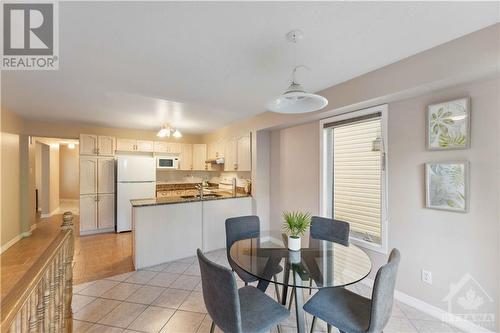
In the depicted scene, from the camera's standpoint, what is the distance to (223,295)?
4.15ft

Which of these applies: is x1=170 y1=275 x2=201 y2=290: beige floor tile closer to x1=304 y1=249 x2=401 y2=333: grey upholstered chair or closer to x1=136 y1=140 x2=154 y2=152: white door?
x1=304 y1=249 x2=401 y2=333: grey upholstered chair

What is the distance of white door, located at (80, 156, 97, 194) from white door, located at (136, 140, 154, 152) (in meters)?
0.95

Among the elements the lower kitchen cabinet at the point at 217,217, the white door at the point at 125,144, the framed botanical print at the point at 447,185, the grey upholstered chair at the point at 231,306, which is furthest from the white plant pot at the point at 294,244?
the white door at the point at 125,144

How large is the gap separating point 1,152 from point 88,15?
3610mm

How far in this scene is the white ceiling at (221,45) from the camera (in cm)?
146

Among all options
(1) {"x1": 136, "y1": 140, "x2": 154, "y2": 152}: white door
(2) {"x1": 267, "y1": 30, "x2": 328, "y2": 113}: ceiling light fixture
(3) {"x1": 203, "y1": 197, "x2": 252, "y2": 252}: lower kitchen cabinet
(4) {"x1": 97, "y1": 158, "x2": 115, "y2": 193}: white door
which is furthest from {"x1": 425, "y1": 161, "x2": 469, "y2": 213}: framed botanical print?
(4) {"x1": 97, "y1": 158, "x2": 115, "y2": 193}: white door

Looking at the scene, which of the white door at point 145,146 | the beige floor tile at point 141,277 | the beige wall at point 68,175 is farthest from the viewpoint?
the beige wall at point 68,175

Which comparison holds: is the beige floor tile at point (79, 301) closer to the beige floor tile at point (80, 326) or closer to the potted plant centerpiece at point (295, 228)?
the beige floor tile at point (80, 326)

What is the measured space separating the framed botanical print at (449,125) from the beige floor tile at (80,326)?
11.6ft

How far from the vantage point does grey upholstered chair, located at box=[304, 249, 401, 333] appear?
1.27 m

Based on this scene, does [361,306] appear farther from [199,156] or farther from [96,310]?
[199,156]

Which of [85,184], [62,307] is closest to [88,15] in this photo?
[62,307]

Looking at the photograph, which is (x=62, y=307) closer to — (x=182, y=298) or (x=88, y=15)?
(x=182, y=298)

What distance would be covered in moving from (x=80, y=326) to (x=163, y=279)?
96 centimetres
